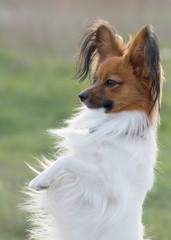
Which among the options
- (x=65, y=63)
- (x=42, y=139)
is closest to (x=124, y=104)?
(x=42, y=139)

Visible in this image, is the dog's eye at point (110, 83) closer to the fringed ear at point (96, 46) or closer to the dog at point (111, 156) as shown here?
the dog at point (111, 156)

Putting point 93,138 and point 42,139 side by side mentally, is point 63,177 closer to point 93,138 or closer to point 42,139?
point 93,138

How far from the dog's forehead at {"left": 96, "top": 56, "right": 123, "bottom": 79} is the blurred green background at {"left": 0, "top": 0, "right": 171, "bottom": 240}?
109cm

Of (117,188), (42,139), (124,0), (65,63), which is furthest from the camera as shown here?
(124,0)

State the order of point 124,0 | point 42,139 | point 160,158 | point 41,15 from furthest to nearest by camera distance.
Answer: point 124,0
point 41,15
point 42,139
point 160,158

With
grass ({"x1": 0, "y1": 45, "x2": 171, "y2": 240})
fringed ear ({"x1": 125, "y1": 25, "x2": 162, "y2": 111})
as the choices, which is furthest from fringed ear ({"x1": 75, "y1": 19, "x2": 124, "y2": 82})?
grass ({"x1": 0, "y1": 45, "x2": 171, "y2": 240})

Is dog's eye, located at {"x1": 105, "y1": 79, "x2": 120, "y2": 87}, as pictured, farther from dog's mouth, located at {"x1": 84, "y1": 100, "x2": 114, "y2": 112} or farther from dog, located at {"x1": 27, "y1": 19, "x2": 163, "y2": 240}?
dog's mouth, located at {"x1": 84, "y1": 100, "x2": 114, "y2": 112}

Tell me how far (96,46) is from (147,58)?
79 centimetres

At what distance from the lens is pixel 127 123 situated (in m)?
4.19

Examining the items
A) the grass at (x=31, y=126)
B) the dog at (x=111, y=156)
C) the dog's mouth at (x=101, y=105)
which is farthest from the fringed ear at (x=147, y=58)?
the grass at (x=31, y=126)

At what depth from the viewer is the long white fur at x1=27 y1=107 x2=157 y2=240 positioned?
4.01 metres

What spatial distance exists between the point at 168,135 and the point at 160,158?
1.49 m

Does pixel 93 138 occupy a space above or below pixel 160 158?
above

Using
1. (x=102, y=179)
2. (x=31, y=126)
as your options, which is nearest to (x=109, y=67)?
(x=102, y=179)
